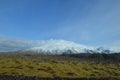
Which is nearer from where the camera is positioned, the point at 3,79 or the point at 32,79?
the point at 3,79

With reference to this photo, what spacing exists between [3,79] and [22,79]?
6.13m

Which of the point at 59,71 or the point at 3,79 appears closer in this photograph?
the point at 3,79

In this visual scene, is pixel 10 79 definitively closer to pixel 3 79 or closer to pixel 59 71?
pixel 3 79

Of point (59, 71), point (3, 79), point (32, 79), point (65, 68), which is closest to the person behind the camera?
point (3, 79)

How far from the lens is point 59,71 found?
12631 centimetres

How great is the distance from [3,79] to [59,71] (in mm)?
53056

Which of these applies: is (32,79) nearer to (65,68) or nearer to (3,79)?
(3,79)

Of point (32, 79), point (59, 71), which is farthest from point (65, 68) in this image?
point (32, 79)

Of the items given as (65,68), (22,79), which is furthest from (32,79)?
(65,68)

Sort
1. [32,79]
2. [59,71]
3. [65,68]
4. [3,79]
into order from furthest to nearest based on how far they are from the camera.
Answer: [65,68], [59,71], [32,79], [3,79]

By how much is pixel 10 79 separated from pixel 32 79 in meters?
7.69

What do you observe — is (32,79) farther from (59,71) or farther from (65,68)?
(65,68)

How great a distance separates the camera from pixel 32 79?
81.8m

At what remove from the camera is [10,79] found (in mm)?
77938
